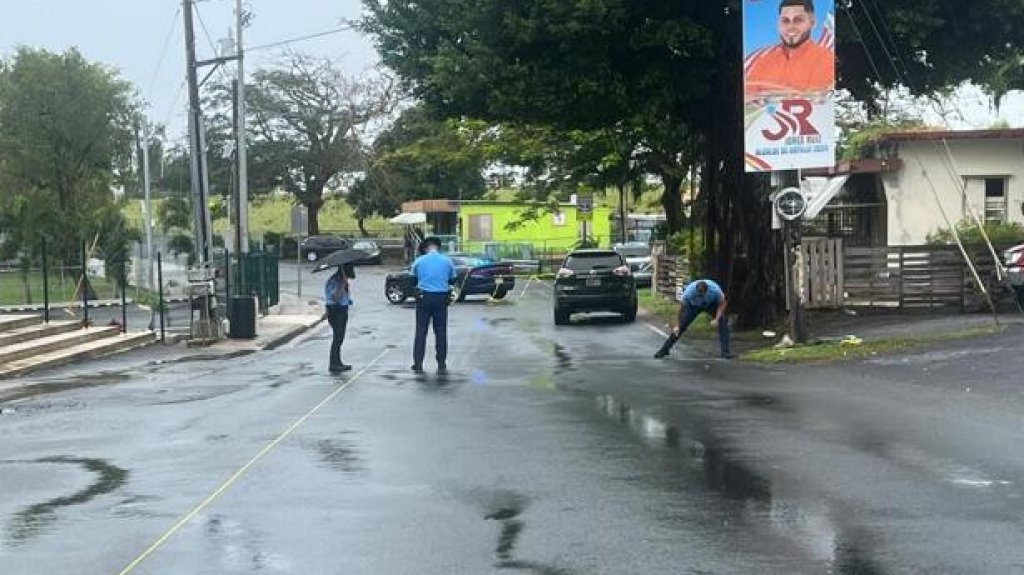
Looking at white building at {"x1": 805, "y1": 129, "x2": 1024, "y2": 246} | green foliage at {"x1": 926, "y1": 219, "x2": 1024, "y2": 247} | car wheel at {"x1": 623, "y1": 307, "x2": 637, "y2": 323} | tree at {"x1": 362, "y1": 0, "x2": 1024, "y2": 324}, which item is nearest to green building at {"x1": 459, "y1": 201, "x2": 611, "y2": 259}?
car wheel at {"x1": 623, "y1": 307, "x2": 637, "y2": 323}

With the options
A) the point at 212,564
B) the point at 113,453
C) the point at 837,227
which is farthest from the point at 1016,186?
the point at 212,564

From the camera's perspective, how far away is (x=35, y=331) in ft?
66.4

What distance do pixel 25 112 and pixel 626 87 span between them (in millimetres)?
25576

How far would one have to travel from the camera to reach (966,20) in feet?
62.2

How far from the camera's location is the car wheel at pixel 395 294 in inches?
1405

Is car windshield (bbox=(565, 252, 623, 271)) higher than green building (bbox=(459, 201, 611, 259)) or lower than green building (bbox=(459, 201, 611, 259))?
lower

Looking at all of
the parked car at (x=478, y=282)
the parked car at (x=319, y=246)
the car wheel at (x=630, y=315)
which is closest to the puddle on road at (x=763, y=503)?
the car wheel at (x=630, y=315)

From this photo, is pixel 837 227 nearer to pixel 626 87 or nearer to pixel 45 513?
pixel 626 87

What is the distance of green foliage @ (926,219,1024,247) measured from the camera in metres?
22.0

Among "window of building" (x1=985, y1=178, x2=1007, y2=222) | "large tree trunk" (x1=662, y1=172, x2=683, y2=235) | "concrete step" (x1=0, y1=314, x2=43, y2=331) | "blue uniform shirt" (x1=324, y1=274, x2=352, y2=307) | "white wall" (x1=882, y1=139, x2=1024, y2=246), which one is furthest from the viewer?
"large tree trunk" (x1=662, y1=172, x2=683, y2=235)

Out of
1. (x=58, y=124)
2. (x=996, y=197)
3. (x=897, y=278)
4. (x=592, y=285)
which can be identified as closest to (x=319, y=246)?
(x=58, y=124)

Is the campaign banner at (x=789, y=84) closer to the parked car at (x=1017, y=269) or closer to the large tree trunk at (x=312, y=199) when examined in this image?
the parked car at (x=1017, y=269)

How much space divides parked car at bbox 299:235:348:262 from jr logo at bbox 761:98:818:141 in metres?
48.5

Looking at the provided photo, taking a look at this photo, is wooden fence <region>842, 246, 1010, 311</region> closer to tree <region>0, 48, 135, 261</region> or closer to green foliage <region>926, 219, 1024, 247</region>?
green foliage <region>926, 219, 1024, 247</region>
